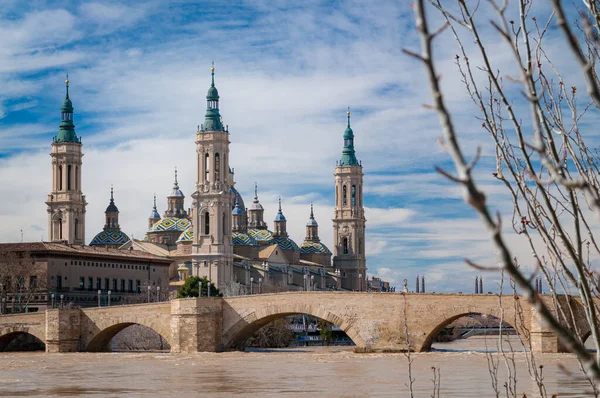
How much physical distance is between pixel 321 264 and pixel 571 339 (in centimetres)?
12312

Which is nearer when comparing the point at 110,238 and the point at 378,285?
the point at 110,238

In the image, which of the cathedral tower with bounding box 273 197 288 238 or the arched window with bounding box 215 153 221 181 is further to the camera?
the cathedral tower with bounding box 273 197 288 238

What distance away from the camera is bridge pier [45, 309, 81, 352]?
5644cm

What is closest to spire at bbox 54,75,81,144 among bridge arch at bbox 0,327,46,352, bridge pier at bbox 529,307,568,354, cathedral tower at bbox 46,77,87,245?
cathedral tower at bbox 46,77,87,245

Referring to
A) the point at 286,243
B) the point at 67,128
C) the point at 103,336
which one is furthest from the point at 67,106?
the point at 103,336

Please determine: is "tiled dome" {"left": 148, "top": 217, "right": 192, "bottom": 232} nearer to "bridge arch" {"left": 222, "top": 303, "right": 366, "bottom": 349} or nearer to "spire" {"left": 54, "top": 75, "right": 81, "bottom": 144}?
"spire" {"left": 54, "top": 75, "right": 81, "bottom": 144}

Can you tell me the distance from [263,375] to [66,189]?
75.6 meters

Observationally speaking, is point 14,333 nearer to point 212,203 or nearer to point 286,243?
point 212,203

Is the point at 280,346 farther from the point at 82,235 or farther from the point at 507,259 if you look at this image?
the point at 507,259

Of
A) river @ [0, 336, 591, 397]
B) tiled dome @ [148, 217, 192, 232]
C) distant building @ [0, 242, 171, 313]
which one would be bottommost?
river @ [0, 336, 591, 397]

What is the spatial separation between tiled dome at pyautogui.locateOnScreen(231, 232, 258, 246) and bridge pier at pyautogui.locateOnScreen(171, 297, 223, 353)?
5903 cm

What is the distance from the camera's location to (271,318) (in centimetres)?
5219

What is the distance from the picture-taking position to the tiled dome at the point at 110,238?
114m

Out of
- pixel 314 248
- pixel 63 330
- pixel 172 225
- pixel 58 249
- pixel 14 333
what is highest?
pixel 172 225
